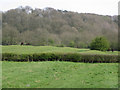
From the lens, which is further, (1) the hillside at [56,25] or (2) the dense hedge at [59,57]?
(1) the hillside at [56,25]

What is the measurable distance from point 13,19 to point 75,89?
68450 millimetres

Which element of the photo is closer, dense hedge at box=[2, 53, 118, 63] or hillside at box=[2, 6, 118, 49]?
dense hedge at box=[2, 53, 118, 63]

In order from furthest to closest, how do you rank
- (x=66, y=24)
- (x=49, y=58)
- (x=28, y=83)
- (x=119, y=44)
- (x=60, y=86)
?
(x=66, y=24) < (x=119, y=44) < (x=49, y=58) < (x=28, y=83) < (x=60, y=86)

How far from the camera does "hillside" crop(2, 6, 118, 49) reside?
56.6 m

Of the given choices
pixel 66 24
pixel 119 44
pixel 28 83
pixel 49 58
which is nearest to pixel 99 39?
pixel 119 44

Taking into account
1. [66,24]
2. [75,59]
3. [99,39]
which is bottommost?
[75,59]

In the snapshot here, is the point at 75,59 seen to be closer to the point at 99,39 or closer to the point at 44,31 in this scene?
the point at 99,39

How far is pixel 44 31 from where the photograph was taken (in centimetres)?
6294

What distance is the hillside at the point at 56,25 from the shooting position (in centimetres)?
5662

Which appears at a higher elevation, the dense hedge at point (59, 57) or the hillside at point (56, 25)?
the hillside at point (56, 25)

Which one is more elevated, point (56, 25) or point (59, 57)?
point (56, 25)

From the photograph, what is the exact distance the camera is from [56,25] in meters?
74.8

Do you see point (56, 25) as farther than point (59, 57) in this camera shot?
Yes

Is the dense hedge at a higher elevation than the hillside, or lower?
lower
